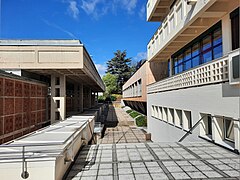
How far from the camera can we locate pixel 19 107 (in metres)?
8.70

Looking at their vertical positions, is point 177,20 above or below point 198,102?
above

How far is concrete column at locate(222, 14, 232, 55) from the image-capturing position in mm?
6129

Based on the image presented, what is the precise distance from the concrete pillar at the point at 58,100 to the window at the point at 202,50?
302 inches

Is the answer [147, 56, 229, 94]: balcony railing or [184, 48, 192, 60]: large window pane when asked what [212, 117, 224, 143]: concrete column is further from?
[184, 48, 192, 60]: large window pane

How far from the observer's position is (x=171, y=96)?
9.13 metres

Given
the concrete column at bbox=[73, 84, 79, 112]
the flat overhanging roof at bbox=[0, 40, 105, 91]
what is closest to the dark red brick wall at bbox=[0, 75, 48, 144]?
the flat overhanging roof at bbox=[0, 40, 105, 91]

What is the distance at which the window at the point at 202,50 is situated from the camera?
7.18 m

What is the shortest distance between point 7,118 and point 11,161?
201 inches

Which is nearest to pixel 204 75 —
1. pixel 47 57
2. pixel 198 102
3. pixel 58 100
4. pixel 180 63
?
pixel 198 102

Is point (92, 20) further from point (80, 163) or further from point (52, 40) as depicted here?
point (80, 163)

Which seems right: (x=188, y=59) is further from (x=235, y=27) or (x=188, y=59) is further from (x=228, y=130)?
(x=228, y=130)

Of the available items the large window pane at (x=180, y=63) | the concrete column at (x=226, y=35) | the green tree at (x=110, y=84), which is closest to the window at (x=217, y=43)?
the concrete column at (x=226, y=35)

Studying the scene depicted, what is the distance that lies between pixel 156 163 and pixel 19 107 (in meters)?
7.13

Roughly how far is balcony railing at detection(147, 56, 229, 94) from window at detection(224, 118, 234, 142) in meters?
1.19
